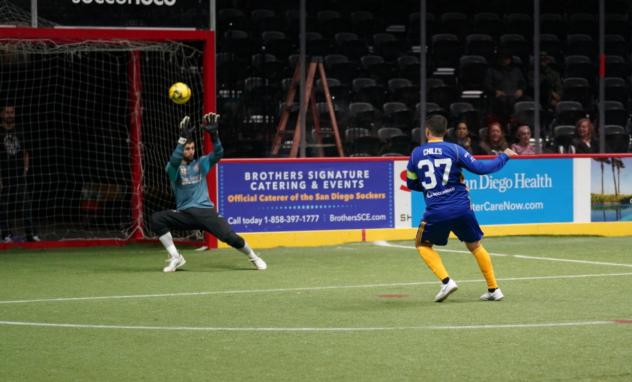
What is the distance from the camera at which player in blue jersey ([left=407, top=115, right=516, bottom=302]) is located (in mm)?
10922

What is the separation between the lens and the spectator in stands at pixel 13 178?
57.1 ft

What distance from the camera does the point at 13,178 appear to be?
1784cm

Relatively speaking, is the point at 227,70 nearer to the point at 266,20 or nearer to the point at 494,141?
the point at 266,20

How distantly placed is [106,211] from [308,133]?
4032mm

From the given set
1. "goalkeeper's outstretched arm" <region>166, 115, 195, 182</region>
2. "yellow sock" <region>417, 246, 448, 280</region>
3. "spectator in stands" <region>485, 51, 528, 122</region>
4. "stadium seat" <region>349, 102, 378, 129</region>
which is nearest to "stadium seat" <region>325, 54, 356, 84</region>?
"stadium seat" <region>349, 102, 378, 129</region>

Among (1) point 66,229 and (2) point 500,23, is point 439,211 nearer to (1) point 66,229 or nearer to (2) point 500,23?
(1) point 66,229

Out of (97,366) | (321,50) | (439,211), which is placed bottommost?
(97,366)

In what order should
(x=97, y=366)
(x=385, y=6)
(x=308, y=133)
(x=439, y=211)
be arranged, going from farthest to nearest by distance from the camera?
(x=385, y=6) → (x=308, y=133) → (x=439, y=211) → (x=97, y=366)

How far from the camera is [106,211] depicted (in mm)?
18219

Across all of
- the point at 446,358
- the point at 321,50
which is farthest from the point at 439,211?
the point at 321,50

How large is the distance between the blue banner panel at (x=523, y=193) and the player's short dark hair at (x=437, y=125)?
6850 mm

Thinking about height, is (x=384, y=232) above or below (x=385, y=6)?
below

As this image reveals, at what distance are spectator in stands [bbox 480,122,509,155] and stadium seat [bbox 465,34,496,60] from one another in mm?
2671

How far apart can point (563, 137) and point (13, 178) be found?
32.8 ft
